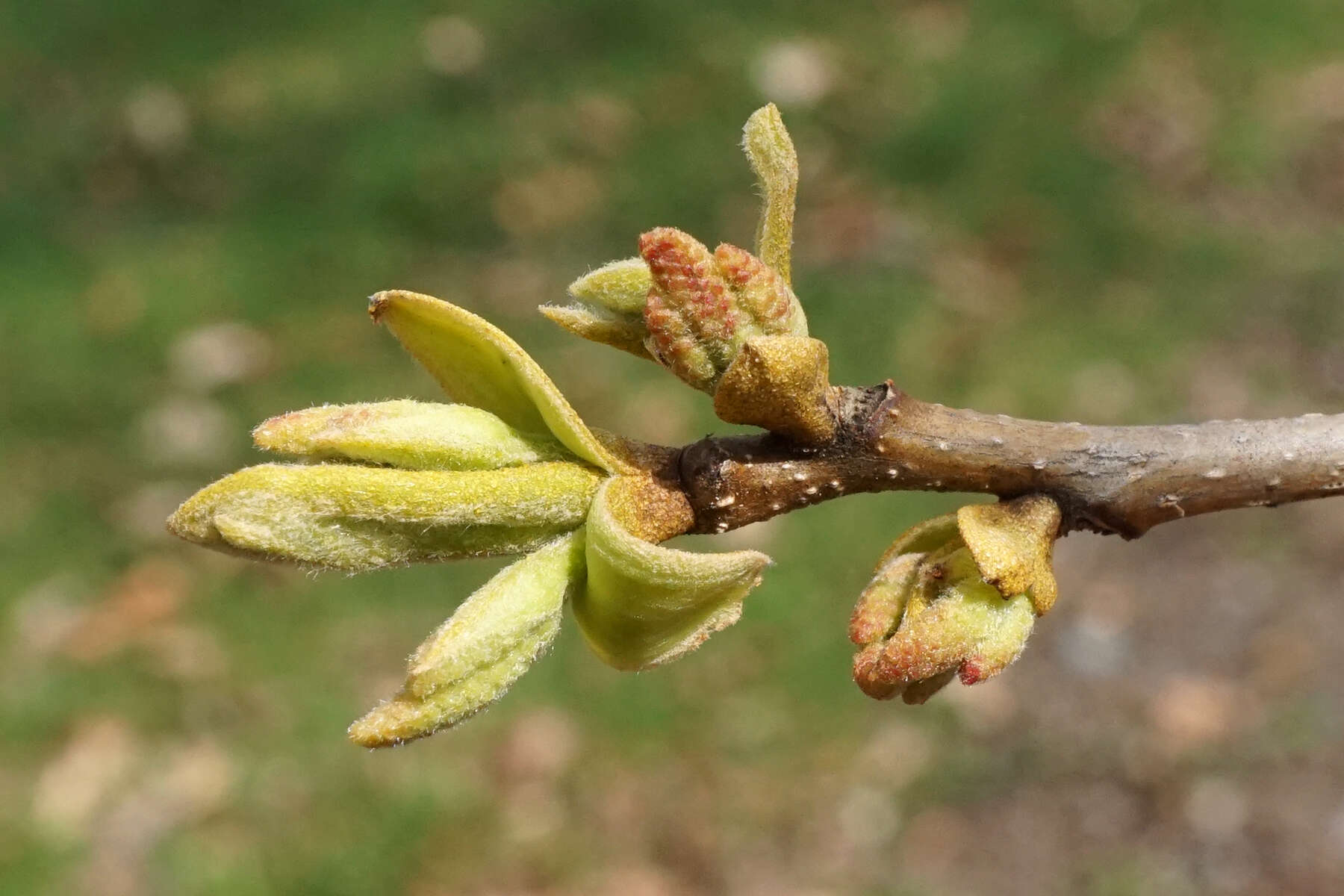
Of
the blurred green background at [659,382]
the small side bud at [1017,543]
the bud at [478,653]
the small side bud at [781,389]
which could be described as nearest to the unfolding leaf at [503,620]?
the bud at [478,653]

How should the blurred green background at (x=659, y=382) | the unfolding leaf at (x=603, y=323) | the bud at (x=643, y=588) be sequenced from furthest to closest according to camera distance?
the blurred green background at (x=659, y=382)
the unfolding leaf at (x=603, y=323)
the bud at (x=643, y=588)

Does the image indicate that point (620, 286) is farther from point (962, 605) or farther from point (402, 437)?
point (962, 605)

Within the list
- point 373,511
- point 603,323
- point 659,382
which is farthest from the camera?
point 659,382

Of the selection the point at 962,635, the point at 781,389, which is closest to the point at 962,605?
the point at 962,635

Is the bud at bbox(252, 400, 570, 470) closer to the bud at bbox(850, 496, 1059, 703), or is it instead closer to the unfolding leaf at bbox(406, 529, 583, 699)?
the unfolding leaf at bbox(406, 529, 583, 699)

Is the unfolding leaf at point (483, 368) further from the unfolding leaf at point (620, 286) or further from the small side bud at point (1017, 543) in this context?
the small side bud at point (1017, 543)

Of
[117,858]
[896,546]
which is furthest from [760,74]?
[896,546]

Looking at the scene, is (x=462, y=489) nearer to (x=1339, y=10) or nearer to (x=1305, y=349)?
(x=1305, y=349)
